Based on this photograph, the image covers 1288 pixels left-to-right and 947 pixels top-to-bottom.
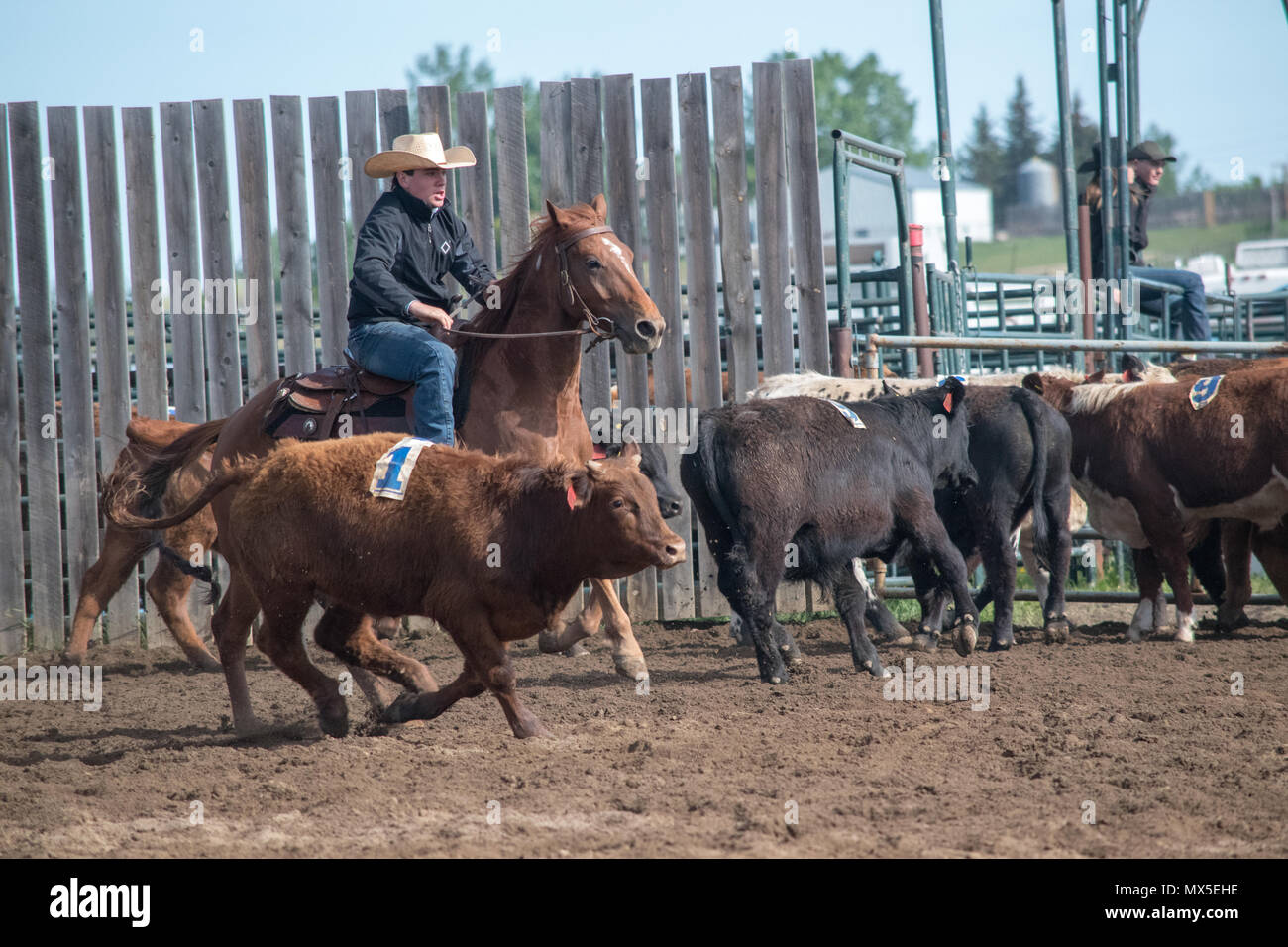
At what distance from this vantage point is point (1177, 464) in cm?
804

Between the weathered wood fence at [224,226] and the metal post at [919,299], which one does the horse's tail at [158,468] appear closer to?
the weathered wood fence at [224,226]

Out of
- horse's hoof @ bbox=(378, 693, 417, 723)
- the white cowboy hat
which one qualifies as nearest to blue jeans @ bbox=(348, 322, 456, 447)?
the white cowboy hat

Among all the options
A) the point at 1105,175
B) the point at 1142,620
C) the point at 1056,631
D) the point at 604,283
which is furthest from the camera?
the point at 1105,175

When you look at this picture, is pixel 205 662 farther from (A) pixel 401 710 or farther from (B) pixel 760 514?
(B) pixel 760 514

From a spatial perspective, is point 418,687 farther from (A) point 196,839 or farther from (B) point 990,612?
(B) point 990,612

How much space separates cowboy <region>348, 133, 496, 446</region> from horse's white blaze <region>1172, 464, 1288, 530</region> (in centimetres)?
450

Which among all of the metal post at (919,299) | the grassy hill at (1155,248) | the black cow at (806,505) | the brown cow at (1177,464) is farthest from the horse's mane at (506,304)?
the grassy hill at (1155,248)

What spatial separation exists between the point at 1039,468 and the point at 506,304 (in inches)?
135

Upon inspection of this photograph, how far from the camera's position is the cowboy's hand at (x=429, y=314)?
6.43 metres

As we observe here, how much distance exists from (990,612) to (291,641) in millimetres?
5692

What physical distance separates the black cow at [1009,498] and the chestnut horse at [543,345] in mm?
2300

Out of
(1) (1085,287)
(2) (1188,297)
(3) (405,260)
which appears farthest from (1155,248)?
(3) (405,260)

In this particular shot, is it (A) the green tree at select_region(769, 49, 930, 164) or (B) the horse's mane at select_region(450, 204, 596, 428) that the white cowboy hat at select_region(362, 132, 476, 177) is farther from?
(A) the green tree at select_region(769, 49, 930, 164)

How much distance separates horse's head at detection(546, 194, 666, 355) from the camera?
638 centimetres
